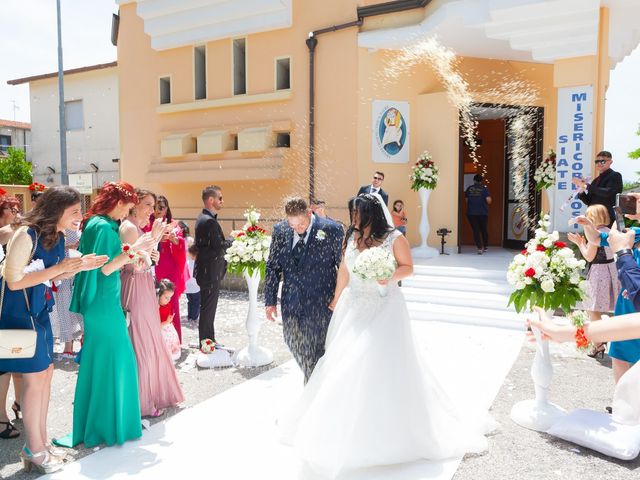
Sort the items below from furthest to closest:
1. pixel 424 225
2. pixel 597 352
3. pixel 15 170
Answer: pixel 15 170
pixel 424 225
pixel 597 352

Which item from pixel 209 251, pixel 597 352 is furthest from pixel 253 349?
pixel 597 352

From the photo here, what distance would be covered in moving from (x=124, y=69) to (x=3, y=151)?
34.4 meters

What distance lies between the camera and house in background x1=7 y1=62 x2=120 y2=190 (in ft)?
85.3

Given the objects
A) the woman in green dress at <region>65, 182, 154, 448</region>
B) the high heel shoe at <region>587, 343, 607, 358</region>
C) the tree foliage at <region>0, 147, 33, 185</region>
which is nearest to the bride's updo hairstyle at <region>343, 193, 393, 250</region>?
the woman in green dress at <region>65, 182, 154, 448</region>

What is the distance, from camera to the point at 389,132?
12.6 meters

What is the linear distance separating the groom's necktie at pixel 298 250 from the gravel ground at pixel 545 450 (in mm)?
2252

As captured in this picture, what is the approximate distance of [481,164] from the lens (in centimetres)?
1473

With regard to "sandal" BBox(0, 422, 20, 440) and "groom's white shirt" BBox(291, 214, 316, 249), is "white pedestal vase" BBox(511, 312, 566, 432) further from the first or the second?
"sandal" BBox(0, 422, 20, 440)

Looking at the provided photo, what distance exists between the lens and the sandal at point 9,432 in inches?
181

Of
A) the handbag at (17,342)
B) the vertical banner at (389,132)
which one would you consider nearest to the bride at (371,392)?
the handbag at (17,342)

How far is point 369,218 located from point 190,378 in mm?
3378

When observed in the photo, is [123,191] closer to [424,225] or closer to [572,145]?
[572,145]

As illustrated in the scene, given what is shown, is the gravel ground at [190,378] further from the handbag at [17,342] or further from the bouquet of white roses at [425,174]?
the bouquet of white roses at [425,174]

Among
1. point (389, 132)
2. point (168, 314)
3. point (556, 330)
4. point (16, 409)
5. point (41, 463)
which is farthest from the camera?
point (389, 132)
